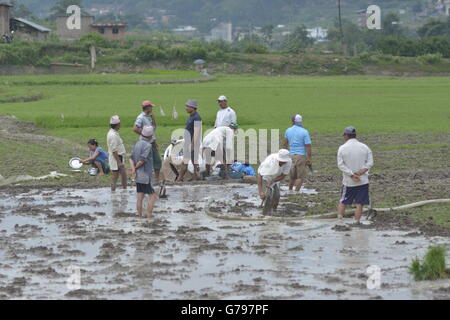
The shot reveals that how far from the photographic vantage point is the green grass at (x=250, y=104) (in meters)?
33.5

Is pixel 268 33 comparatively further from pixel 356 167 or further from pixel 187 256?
pixel 187 256

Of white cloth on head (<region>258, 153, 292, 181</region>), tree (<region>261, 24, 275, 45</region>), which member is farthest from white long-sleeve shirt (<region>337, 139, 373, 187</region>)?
tree (<region>261, 24, 275, 45</region>)

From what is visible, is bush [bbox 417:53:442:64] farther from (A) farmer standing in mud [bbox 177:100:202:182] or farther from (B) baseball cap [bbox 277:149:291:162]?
(B) baseball cap [bbox 277:149:291:162]

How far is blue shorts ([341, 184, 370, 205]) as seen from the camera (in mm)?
15258

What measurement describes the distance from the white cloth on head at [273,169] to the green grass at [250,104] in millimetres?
10992

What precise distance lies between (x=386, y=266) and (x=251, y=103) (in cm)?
3246

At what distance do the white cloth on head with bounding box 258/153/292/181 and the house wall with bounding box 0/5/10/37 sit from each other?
7513 centimetres

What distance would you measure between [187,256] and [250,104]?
3117cm

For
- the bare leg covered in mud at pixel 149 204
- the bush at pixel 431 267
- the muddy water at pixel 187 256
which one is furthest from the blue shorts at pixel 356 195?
the bush at pixel 431 267

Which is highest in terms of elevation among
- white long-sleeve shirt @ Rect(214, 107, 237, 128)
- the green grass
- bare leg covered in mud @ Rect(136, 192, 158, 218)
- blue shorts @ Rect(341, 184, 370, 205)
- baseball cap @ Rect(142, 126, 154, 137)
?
baseball cap @ Rect(142, 126, 154, 137)

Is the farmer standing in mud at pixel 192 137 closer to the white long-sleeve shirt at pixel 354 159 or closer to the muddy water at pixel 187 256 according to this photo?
the muddy water at pixel 187 256

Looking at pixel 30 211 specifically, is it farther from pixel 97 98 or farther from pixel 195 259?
pixel 97 98

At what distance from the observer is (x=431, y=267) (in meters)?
11.5

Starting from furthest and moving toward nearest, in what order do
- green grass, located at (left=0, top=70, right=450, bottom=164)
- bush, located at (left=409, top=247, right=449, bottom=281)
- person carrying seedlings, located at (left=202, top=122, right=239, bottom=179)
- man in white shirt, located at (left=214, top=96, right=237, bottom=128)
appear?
green grass, located at (left=0, top=70, right=450, bottom=164), man in white shirt, located at (left=214, top=96, right=237, bottom=128), person carrying seedlings, located at (left=202, top=122, right=239, bottom=179), bush, located at (left=409, top=247, right=449, bottom=281)
